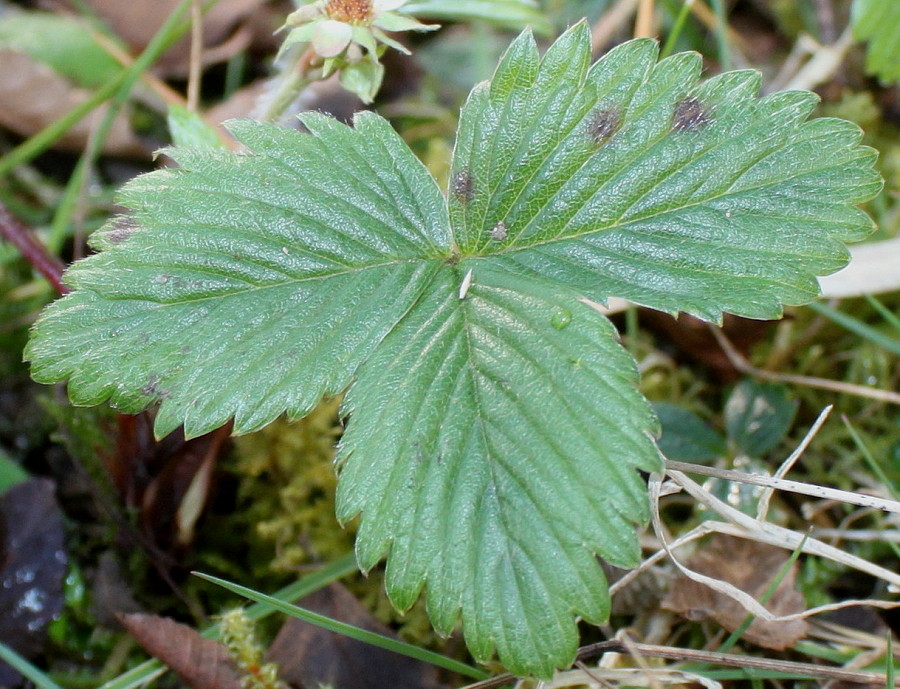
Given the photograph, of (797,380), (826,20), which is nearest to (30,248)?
A: (797,380)

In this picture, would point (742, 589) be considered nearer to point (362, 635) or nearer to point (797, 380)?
point (797, 380)

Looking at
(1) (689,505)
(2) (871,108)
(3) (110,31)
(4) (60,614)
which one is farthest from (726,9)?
(4) (60,614)

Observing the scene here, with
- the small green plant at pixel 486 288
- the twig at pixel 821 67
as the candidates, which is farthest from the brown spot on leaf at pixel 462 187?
the twig at pixel 821 67

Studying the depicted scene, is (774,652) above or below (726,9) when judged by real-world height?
below

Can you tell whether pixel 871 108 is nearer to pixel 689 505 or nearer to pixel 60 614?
pixel 689 505

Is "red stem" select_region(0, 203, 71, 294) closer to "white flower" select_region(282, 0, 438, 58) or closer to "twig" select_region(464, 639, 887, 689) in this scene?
"white flower" select_region(282, 0, 438, 58)

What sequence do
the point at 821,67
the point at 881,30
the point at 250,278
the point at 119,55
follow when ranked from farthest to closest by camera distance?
the point at 119,55
the point at 821,67
the point at 881,30
the point at 250,278
